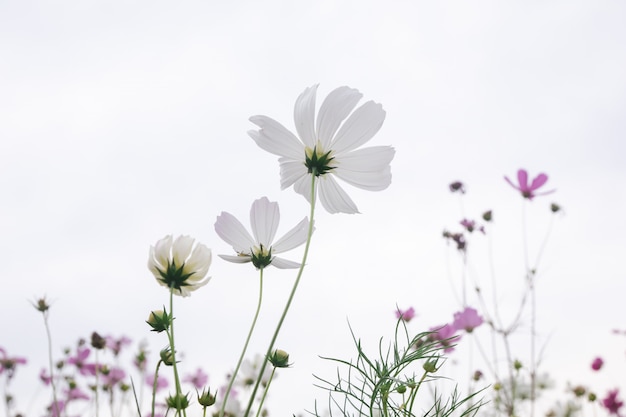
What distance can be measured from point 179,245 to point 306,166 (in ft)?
0.51

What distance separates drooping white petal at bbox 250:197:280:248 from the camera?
67 cm

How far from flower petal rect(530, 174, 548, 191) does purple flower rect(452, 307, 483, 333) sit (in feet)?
1.57

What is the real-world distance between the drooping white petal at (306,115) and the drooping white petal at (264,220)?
2.9 inches

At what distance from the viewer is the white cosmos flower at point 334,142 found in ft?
2.12

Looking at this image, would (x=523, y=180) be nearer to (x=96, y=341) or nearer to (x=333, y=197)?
(x=96, y=341)

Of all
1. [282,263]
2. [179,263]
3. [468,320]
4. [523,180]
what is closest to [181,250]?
[179,263]

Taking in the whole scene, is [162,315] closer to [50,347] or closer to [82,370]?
[50,347]

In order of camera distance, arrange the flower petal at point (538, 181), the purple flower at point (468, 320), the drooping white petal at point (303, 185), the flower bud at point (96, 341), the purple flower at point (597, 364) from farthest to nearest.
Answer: the purple flower at point (597, 364), the flower petal at point (538, 181), the purple flower at point (468, 320), the flower bud at point (96, 341), the drooping white petal at point (303, 185)

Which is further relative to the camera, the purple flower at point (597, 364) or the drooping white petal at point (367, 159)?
the purple flower at point (597, 364)

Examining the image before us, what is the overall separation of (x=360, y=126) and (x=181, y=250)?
0.21 m

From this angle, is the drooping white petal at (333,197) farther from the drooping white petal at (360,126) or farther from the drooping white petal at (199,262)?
the drooping white petal at (199,262)

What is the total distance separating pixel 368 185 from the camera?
67 cm

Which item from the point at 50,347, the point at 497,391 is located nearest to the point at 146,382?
the point at 50,347

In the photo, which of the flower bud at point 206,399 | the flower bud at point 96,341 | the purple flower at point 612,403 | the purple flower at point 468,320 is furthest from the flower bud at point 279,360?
the purple flower at point 612,403
